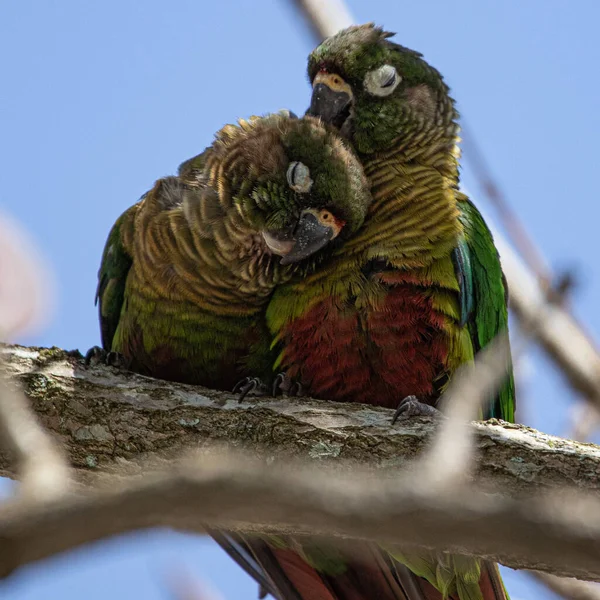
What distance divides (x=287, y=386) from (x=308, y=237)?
2.32 feet

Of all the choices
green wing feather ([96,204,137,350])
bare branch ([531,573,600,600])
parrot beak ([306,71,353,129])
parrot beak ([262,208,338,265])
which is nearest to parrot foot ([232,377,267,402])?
parrot beak ([262,208,338,265])

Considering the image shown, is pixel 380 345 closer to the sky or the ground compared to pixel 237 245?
closer to the ground

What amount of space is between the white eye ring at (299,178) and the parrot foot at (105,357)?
120 cm

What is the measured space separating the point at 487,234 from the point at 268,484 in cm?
326

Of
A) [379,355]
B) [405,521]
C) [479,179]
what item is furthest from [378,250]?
[405,521]

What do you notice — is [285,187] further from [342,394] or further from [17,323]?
[17,323]

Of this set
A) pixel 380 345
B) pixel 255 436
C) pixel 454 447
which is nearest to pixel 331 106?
pixel 380 345

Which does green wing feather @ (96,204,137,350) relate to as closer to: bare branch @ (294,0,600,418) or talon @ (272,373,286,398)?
talon @ (272,373,286,398)

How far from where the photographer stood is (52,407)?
3.68 meters

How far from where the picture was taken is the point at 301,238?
154 inches

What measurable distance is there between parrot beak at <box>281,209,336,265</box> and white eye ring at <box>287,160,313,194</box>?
0.11 meters

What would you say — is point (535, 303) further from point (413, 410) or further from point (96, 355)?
point (96, 355)

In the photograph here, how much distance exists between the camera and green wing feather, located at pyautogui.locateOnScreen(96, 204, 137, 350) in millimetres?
4355

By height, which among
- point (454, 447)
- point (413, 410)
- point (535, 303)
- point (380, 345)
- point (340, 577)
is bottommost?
point (454, 447)
